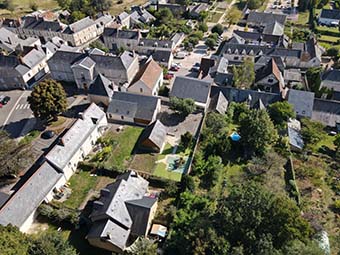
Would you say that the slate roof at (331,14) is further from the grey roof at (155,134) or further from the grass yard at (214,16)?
the grey roof at (155,134)

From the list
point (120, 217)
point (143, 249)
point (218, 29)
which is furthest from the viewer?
point (218, 29)

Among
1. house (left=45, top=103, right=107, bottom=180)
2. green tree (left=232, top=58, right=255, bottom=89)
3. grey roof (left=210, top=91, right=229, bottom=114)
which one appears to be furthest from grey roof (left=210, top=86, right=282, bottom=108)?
house (left=45, top=103, right=107, bottom=180)

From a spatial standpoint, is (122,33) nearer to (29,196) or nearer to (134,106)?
(134,106)

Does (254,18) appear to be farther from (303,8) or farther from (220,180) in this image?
(220,180)

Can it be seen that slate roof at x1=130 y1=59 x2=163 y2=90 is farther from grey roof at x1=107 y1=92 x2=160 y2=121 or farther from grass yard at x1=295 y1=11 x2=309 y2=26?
grass yard at x1=295 y1=11 x2=309 y2=26

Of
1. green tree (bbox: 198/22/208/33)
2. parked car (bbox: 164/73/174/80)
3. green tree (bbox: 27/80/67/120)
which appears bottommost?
parked car (bbox: 164/73/174/80)

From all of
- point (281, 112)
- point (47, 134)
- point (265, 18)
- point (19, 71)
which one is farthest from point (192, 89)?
point (265, 18)

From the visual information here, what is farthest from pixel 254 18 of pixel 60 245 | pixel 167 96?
pixel 60 245
